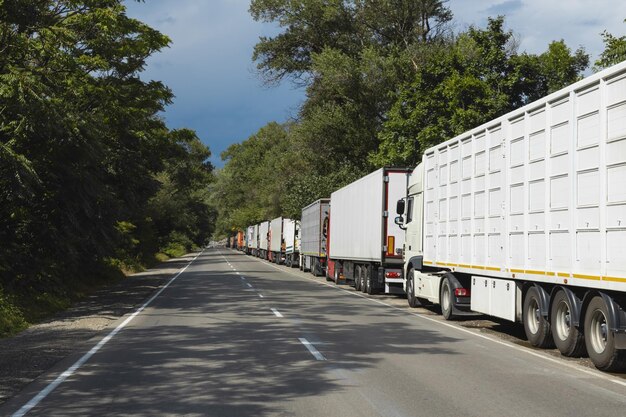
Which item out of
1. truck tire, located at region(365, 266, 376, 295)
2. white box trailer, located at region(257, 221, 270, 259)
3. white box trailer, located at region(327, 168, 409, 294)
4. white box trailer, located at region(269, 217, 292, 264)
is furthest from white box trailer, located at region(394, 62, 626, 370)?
white box trailer, located at region(257, 221, 270, 259)

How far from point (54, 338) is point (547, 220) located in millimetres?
8820

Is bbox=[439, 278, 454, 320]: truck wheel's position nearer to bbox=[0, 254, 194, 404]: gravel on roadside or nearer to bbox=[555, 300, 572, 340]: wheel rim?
bbox=[555, 300, 572, 340]: wheel rim

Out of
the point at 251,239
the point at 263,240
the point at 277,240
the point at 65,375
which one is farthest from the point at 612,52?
the point at 251,239

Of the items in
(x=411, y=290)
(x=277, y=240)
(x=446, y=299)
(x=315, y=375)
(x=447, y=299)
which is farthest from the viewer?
(x=277, y=240)

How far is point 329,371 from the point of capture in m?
8.83

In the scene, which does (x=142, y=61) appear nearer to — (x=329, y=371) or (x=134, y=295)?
(x=134, y=295)

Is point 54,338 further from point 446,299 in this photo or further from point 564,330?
point 564,330

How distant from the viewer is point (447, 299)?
51.0 ft

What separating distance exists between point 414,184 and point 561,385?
439 inches

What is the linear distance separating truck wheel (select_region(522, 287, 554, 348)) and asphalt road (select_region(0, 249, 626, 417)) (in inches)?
10.4

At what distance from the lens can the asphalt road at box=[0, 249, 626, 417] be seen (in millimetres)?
6891

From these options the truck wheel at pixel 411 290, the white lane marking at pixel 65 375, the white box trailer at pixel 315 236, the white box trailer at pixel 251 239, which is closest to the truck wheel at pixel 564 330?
the white lane marking at pixel 65 375

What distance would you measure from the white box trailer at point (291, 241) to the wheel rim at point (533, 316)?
114 feet

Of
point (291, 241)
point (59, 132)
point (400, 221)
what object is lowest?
point (291, 241)
